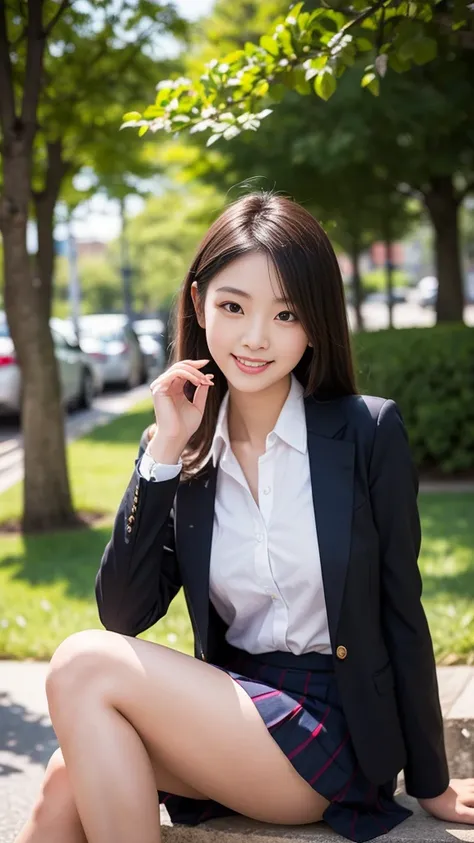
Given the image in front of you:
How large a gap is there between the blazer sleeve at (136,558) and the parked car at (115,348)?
17.0m

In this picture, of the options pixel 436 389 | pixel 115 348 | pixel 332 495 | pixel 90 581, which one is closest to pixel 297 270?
pixel 332 495

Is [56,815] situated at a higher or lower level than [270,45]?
lower

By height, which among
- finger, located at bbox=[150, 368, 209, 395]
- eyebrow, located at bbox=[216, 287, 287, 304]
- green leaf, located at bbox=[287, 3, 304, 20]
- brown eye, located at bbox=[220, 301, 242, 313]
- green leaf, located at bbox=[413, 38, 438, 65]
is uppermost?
green leaf, located at bbox=[287, 3, 304, 20]

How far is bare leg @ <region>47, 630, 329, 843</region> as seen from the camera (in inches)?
83.4

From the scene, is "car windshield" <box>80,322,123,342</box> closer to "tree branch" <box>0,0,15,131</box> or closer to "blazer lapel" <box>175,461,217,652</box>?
"tree branch" <box>0,0,15,131</box>

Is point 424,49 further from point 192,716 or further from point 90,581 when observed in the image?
point 90,581

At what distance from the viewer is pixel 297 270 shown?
90.3 inches

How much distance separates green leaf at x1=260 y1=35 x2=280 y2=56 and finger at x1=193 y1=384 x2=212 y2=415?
45.7 inches

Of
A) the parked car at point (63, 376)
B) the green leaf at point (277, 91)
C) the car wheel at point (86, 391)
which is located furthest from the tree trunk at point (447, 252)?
the green leaf at point (277, 91)

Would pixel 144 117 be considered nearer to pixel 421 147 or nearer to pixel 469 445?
pixel 469 445

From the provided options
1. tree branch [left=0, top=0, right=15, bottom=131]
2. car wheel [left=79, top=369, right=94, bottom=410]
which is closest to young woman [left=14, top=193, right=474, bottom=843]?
tree branch [left=0, top=0, right=15, bottom=131]

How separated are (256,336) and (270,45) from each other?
115cm

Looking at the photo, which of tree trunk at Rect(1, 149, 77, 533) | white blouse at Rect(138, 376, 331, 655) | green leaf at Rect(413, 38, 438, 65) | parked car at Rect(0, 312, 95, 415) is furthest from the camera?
parked car at Rect(0, 312, 95, 415)

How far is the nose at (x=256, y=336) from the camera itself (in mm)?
2332
